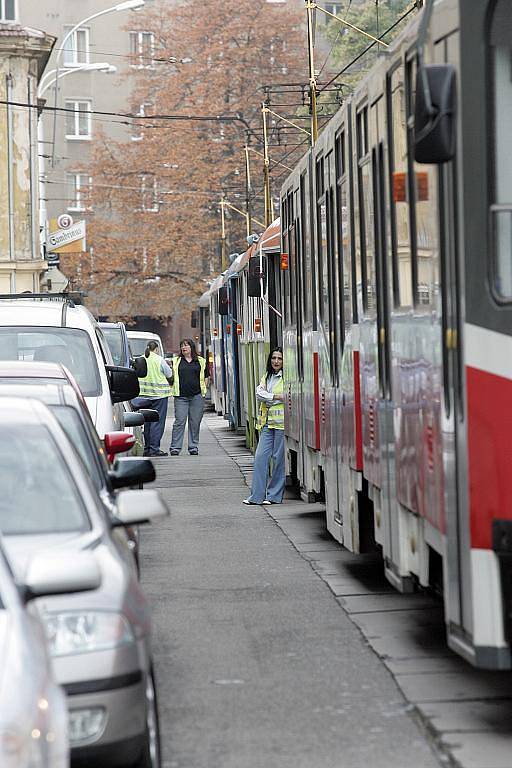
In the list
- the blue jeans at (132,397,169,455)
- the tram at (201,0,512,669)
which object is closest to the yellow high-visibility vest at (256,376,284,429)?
the tram at (201,0,512,669)

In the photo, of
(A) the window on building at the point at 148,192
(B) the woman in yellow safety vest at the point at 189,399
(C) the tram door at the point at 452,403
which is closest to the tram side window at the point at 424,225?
(C) the tram door at the point at 452,403

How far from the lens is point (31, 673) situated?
4.27 metres

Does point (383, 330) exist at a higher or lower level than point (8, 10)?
lower

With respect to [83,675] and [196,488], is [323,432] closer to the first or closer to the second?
[196,488]

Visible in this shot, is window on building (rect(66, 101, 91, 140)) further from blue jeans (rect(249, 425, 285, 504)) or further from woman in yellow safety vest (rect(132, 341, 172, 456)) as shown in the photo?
blue jeans (rect(249, 425, 285, 504))

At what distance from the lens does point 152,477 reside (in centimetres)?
821

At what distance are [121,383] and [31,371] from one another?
3.45 metres

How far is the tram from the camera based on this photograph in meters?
6.64

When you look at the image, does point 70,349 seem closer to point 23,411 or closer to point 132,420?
point 132,420

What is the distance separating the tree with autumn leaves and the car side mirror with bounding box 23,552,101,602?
180 ft

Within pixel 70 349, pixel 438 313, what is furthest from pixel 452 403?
pixel 70 349

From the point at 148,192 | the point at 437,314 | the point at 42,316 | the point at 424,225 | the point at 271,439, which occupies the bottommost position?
the point at 271,439

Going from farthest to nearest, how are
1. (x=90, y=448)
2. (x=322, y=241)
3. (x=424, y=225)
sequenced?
(x=322, y=241) → (x=90, y=448) → (x=424, y=225)

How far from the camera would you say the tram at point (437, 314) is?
664 cm
